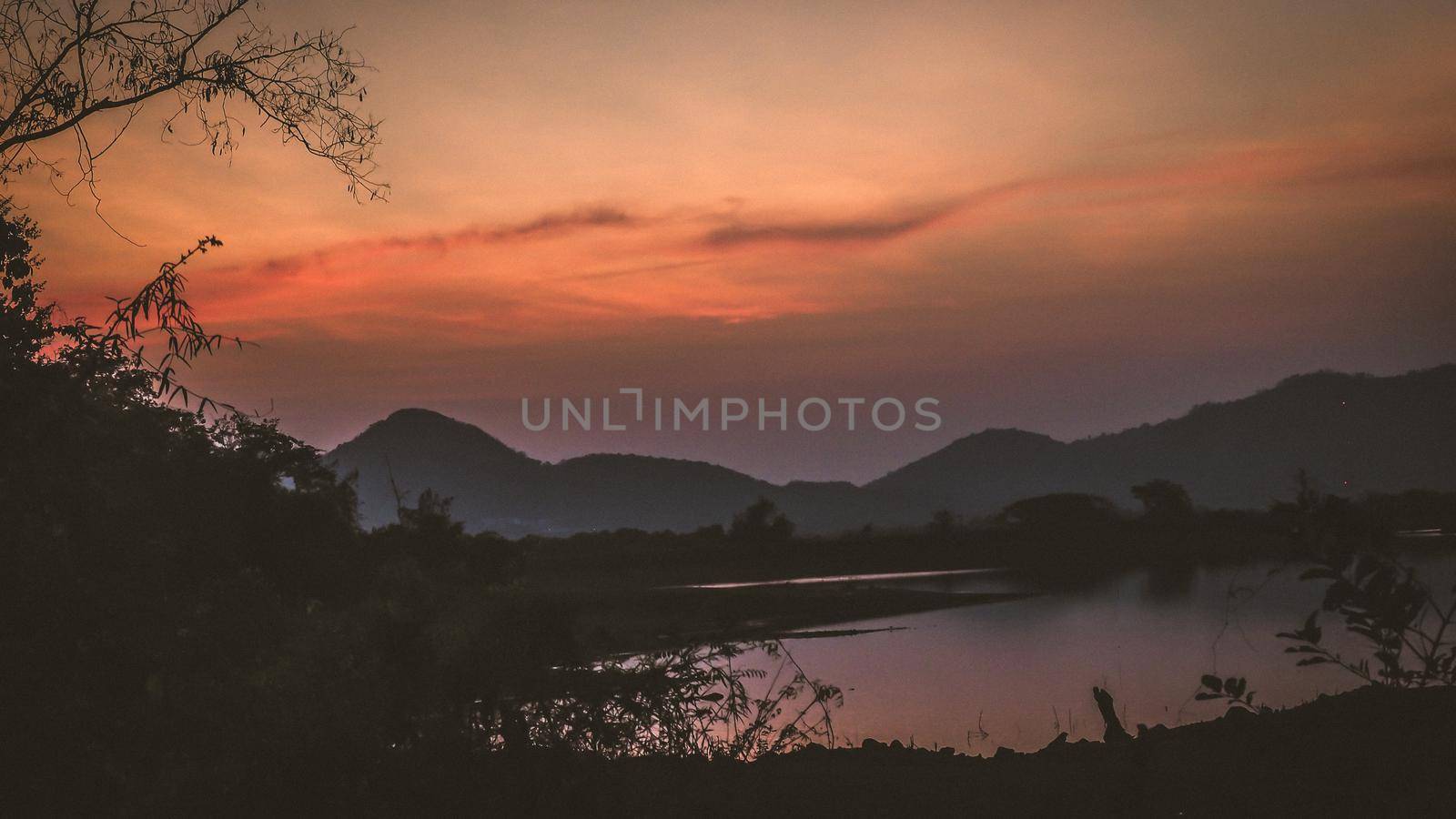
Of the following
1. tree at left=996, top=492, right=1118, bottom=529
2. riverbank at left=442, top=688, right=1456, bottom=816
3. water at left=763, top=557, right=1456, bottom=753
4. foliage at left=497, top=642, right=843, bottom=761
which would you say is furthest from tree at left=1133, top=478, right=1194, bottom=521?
foliage at left=497, top=642, right=843, bottom=761

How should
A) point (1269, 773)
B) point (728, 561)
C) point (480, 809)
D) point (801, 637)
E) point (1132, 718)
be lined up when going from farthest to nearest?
point (728, 561)
point (801, 637)
point (1132, 718)
point (1269, 773)
point (480, 809)

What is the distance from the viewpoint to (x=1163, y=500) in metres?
96.1

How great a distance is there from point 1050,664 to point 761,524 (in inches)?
2025

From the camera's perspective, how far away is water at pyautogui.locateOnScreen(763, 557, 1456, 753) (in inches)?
837

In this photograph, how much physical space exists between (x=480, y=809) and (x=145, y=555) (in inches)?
129

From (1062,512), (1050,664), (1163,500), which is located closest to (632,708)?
(1050,664)

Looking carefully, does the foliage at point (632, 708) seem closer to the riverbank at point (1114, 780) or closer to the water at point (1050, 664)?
the riverbank at point (1114, 780)

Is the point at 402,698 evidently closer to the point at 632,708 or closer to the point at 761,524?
the point at 632,708

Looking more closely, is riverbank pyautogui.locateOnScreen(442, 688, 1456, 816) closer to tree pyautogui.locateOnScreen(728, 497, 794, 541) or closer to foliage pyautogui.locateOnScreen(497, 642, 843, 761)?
foliage pyautogui.locateOnScreen(497, 642, 843, 761)

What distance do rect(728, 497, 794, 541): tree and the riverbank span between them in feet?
229

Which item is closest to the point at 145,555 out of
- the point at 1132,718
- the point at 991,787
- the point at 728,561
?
the point at 991,787

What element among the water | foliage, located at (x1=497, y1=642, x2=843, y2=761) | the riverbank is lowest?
the water

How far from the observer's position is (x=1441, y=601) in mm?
41094

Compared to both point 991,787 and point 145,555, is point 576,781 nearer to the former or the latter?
point 145,555
